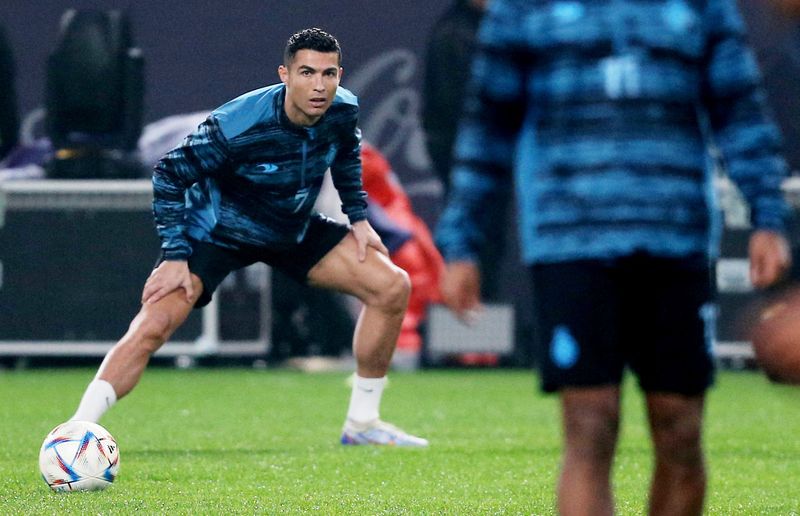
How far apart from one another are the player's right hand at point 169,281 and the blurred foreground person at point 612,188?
10.3 feet

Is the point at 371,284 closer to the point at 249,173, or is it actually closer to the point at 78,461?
the point at 249,173

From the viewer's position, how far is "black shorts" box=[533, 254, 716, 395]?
3693 mm

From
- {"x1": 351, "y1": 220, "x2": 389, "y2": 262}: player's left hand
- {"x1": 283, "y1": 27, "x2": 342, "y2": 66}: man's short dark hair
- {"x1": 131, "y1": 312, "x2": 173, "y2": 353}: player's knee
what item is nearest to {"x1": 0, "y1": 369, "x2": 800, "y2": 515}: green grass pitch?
{"x1": 131, "y1": 312, "x2": 173, "y2": 353}: player's knee

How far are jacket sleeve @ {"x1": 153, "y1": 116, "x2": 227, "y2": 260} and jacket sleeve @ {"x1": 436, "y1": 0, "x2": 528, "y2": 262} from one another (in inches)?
122

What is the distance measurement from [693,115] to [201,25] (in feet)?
35.2

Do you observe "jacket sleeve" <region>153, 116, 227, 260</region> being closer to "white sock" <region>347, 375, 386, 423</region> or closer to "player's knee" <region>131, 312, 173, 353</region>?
"player's knee" <region>131, 312, 173, 353</region>

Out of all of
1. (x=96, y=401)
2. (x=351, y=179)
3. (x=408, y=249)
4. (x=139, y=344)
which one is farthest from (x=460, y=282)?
(x=408, y=249)

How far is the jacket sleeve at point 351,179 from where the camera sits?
7.25m

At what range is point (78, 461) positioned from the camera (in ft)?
18.9

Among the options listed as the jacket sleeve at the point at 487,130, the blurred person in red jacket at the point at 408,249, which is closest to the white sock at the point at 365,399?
the jacket sleeve at the point at 487,130

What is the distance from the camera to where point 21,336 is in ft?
43.6

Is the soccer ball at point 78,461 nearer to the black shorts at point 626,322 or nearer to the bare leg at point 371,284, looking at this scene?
the bare leg at point 371,284

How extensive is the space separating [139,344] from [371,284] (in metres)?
1.05

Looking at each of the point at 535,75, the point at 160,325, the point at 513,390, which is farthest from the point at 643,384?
the point at 513,390
